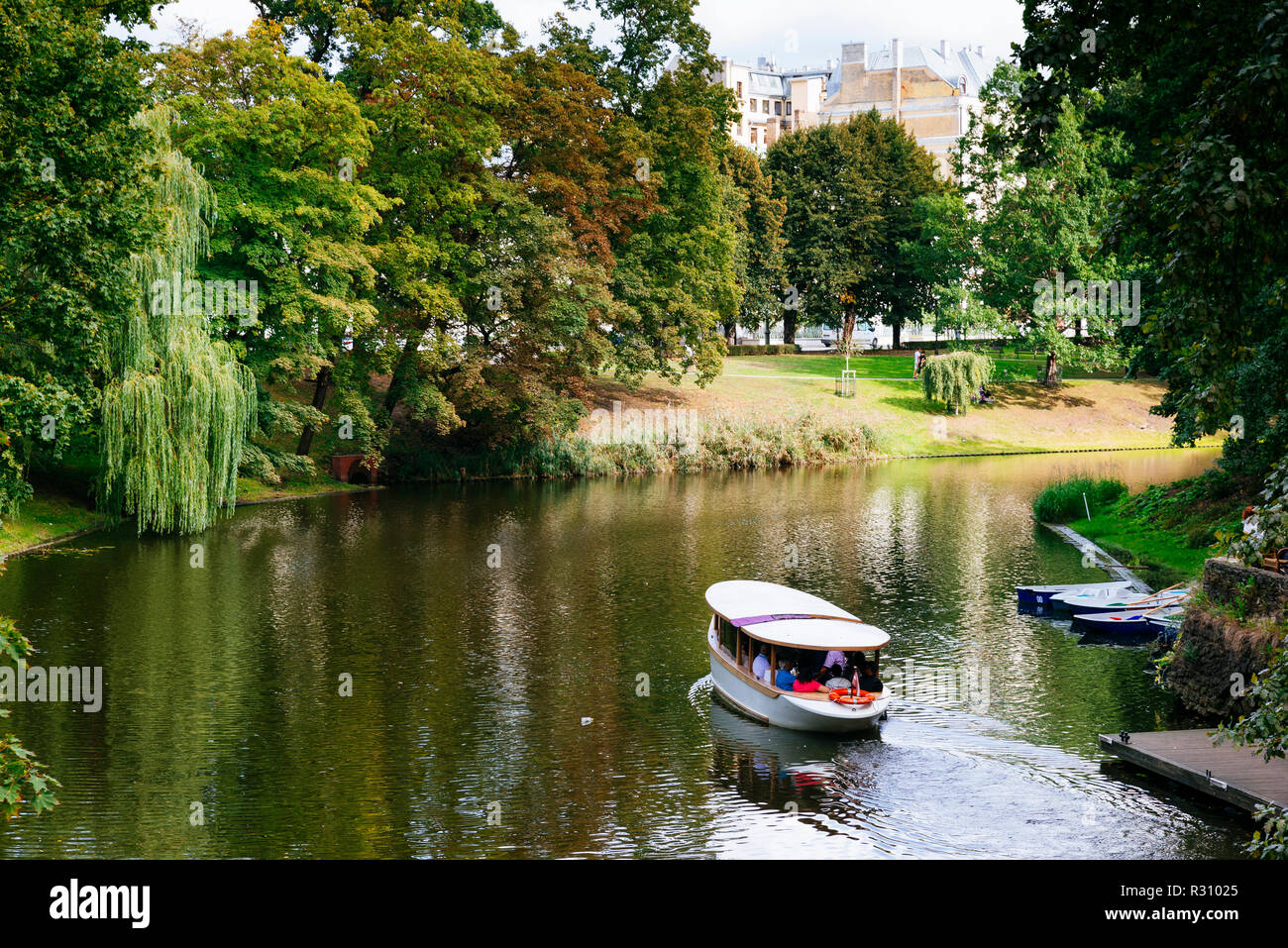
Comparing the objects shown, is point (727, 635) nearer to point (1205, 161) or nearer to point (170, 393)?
point (1205, 161)

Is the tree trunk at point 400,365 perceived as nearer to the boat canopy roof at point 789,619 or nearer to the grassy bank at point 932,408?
the grassy bank at point 932,408

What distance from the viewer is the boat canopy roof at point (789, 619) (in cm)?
Result: 2055

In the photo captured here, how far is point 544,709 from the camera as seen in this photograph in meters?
21.9

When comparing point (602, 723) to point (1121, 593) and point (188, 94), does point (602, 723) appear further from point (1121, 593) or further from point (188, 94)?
point (188, 94)

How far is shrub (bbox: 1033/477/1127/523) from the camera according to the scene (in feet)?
142

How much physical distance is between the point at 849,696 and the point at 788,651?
1522 millimetres

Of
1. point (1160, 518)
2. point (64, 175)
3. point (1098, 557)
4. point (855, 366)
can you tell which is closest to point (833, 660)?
point (1098, 557)

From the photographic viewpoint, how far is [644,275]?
2689 inches

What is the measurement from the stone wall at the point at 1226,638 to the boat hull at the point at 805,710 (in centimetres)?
546

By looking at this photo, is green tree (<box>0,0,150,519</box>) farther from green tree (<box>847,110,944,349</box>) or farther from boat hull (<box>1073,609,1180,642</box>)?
green tree (<box>847,110,944,349</box>)
